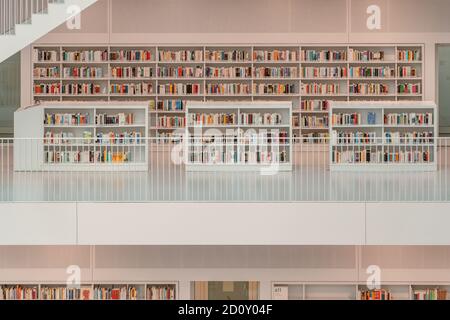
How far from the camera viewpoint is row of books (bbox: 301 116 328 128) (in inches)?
575

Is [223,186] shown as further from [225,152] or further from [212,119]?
[212,119]

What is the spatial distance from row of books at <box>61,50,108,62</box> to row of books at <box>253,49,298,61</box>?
7.30ft

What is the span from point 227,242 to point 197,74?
5.67 metres

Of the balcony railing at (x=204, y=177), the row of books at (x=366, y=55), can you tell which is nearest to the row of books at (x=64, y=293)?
the balcony railing at (x=204, y=177)

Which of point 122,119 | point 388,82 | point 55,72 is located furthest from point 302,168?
point 55,72

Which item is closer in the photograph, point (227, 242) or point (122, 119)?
point (227, 242)

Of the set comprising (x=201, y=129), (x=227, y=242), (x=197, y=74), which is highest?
(x=197, y=74)

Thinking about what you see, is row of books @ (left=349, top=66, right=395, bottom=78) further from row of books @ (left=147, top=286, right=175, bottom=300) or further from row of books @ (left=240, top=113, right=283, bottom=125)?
row of books @ (left=147, top=286, right=175, bottom=300)

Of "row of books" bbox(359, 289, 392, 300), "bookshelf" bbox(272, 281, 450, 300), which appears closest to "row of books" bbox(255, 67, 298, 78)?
"bookshelf" bbox(272, 281, 450, 300)

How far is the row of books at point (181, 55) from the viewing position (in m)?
14.5

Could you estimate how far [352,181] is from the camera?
35.1 ft

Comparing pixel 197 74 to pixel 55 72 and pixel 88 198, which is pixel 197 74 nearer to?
pixel 55 72
